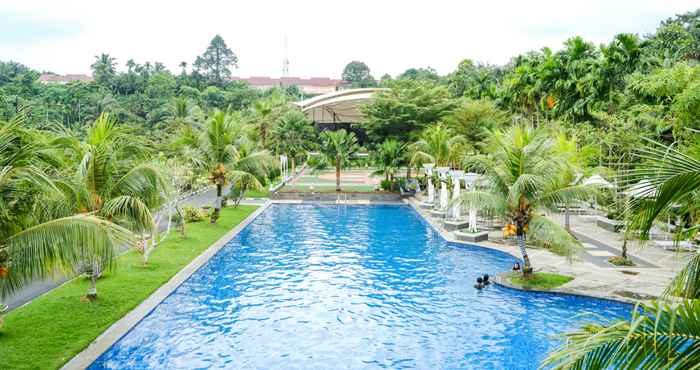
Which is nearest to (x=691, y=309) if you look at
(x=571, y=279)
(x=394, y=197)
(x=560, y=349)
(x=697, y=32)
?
(x=560, y=349)

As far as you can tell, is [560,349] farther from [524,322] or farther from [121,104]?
[121,104]

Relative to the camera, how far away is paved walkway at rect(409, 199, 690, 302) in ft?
43.8

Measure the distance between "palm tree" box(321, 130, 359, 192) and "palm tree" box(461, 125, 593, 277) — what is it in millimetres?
19349

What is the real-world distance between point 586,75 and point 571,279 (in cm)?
1496

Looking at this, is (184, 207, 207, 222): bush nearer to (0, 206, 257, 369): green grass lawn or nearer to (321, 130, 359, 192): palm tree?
(0, 206, 257, 369): green grass lawn

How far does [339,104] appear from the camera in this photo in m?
57.1

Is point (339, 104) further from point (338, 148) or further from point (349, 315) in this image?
point (349, 315)

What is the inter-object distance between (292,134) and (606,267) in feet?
86.3

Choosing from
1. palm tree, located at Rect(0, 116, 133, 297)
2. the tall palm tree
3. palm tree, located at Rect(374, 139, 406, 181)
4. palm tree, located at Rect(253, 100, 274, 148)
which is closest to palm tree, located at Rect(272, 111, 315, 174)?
palm tree, located at Rect(253, 100, 274, 148)

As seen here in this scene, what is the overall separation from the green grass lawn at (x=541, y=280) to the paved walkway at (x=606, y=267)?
243 mm

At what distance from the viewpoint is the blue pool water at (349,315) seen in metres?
9.80

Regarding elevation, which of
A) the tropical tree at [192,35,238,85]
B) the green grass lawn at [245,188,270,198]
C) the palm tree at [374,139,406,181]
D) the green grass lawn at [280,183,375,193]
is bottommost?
the green grass lawn at [245,188,270,198]

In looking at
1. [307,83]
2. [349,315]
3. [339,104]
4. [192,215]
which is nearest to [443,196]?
[192,215]

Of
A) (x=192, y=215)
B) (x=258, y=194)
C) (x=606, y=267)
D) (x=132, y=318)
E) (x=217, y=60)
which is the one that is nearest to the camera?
(x=132, y=318)
